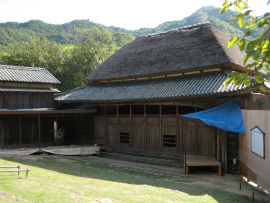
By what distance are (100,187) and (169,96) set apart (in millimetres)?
6751

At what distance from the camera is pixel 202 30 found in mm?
17453

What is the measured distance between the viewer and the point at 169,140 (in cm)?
1467

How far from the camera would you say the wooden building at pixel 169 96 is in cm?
1192

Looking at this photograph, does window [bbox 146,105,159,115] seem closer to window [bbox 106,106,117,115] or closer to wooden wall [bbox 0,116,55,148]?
window [bbox 106,106,117,115]

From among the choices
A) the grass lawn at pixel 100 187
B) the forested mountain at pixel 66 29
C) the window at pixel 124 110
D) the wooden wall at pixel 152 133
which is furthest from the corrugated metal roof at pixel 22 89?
the forested mountain at pixel 66 29

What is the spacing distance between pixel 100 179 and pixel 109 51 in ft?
91.1

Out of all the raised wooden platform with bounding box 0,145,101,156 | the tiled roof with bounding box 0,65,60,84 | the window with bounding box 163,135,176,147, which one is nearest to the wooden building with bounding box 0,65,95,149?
the tiled roof with bounding box 0,65,60,84

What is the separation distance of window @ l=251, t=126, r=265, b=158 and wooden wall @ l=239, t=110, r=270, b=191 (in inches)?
5.7

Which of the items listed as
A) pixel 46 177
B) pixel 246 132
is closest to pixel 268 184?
pixel 246 132

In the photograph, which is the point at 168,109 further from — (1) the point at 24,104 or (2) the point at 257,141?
(1) the point at 24,104

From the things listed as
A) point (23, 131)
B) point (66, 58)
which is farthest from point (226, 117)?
point (66, 58)

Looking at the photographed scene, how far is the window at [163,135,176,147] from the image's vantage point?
1448cm

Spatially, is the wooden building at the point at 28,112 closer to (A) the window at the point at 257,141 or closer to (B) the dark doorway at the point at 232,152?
(B) the dark doorway at the point at 232,152

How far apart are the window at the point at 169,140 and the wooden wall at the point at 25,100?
938 cm
